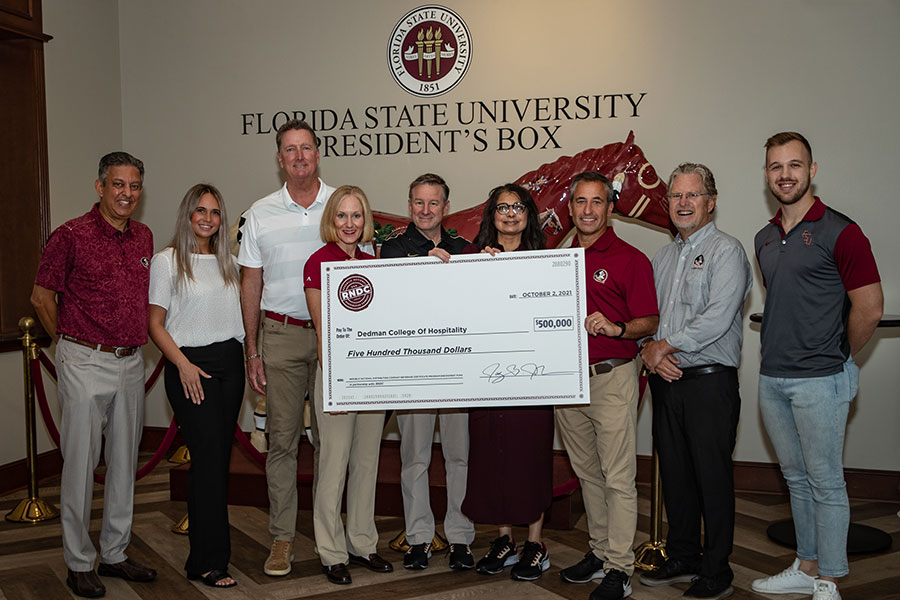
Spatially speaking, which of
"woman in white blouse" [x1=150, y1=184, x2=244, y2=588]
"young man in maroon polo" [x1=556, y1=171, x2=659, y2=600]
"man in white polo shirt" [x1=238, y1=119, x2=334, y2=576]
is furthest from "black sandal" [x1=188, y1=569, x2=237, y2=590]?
"young man in maroon polo" [x1=556, y1=171, x2=659, y2=600]

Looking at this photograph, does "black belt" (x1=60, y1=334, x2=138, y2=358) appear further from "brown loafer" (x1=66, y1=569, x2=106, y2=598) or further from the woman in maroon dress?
the woman in maroon dress

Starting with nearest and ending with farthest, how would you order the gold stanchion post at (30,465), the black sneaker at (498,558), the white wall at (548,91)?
1. the black sneaker at (498,558)
2. the gold stanchion post at (30,465)
3. the white wall at (548,91)

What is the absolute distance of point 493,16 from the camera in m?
4.88

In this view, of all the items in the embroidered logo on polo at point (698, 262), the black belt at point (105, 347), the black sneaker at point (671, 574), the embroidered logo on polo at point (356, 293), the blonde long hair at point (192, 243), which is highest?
the blonde long hair at point (192, 243)

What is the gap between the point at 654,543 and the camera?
3309 millimetres

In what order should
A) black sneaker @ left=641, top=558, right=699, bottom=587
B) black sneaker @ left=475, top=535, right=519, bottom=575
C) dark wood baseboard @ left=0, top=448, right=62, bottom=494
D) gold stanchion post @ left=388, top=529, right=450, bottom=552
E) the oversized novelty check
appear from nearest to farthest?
the oversized novelty check → black sneaker @ left=641, top=558, right=699, bottom=587 → black sneaker @ left=475, top=535, right=519, bottom=575 → gold stanchion post @ left=388, top=529, right=450, bottom=552 → dark wood baseboard @ left=0, top=448, right=62, bottom=494

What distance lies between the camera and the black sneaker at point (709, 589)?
2.95 meters

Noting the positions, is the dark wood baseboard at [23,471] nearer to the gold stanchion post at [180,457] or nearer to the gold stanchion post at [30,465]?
the gold stanchion post at [30,465]

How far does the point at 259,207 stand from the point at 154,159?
273 cm

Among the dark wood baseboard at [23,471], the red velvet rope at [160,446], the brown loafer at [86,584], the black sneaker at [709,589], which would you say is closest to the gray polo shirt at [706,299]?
the black sneaker at [709,589]

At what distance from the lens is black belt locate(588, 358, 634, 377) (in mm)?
2945

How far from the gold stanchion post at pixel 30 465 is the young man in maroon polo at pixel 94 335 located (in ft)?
3.84

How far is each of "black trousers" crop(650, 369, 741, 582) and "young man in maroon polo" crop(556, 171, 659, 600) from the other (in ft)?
0.55

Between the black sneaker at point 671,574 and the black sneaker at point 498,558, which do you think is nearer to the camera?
the black sneaker at point 671,574
